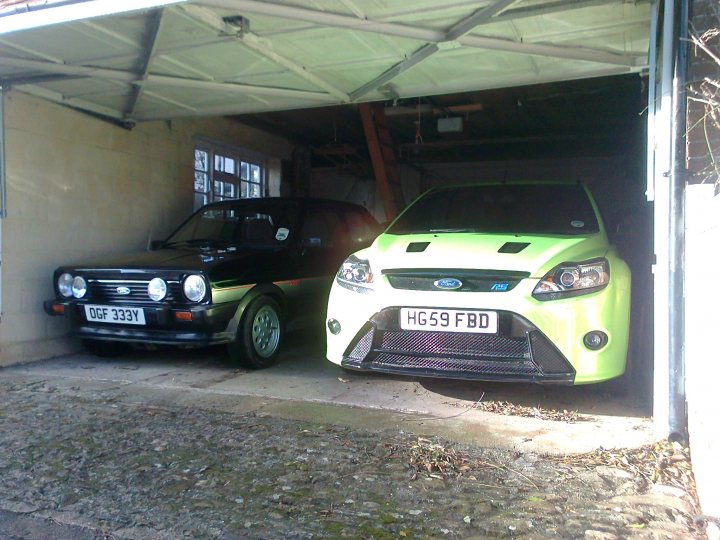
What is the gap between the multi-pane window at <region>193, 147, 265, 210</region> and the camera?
8.39 metres

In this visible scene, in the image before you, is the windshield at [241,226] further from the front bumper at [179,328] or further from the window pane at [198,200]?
the window pane at [198,200]

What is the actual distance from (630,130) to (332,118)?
15.6 ft

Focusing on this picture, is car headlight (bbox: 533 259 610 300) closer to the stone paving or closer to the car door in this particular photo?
the stone paving

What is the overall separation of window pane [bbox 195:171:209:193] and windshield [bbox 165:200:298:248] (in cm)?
152

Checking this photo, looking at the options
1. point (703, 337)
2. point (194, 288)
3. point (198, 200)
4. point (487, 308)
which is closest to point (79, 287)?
point (194, 288)

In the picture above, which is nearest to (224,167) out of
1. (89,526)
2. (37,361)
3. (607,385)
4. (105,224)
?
(105,224)

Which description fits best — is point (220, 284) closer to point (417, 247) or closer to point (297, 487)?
point (417, 247)

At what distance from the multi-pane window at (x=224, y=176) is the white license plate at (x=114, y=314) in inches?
115

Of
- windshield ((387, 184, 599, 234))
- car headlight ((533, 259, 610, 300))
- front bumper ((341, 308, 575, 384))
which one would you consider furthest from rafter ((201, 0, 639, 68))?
front bumper ((341, 308, 575, 384))

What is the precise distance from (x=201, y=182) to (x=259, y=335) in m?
3.56

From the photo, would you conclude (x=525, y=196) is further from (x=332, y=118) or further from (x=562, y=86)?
(x=332, y=118)

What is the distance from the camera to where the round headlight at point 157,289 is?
205 inches

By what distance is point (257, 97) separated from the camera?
6164 millimetres

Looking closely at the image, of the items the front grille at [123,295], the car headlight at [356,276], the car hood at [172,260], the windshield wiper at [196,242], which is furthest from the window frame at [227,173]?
the car headlight at [356,276]
